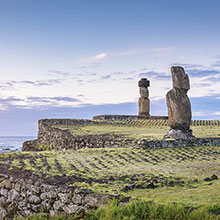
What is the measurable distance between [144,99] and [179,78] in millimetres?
21071

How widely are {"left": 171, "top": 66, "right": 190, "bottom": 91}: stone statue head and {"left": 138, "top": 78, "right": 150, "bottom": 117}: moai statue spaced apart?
20.5 metres

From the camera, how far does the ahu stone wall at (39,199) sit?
803 cm

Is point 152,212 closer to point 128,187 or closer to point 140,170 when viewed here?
point 128,187

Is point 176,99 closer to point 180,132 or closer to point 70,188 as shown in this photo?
point 180,132

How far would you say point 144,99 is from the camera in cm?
4088

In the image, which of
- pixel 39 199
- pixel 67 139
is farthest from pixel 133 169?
pixel 67 139

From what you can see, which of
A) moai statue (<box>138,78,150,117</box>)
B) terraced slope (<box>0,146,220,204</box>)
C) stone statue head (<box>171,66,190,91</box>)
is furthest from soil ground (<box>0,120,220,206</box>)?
moai statue (<box>138,78,150,117</box>)

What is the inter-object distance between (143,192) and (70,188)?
80.0 inches

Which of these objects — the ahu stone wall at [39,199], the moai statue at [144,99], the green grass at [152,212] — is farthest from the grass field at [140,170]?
the moai statue at [144,99]

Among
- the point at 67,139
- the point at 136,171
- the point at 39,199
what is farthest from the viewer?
the point at 67,139

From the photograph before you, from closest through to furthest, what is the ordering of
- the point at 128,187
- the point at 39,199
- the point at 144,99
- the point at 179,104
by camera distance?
1. the point at 39,199
2. the point at 128,187
3. the point at 179,104
4. the point at 144,99

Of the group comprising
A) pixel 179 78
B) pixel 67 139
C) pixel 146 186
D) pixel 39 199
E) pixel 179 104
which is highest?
pixel 179 78

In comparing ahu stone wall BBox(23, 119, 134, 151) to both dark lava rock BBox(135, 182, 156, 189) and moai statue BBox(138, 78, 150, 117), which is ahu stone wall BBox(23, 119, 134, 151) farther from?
dark lava rock BBox(135, 182, 156, 189)

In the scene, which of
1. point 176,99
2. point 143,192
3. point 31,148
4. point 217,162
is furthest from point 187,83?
point 31,148
